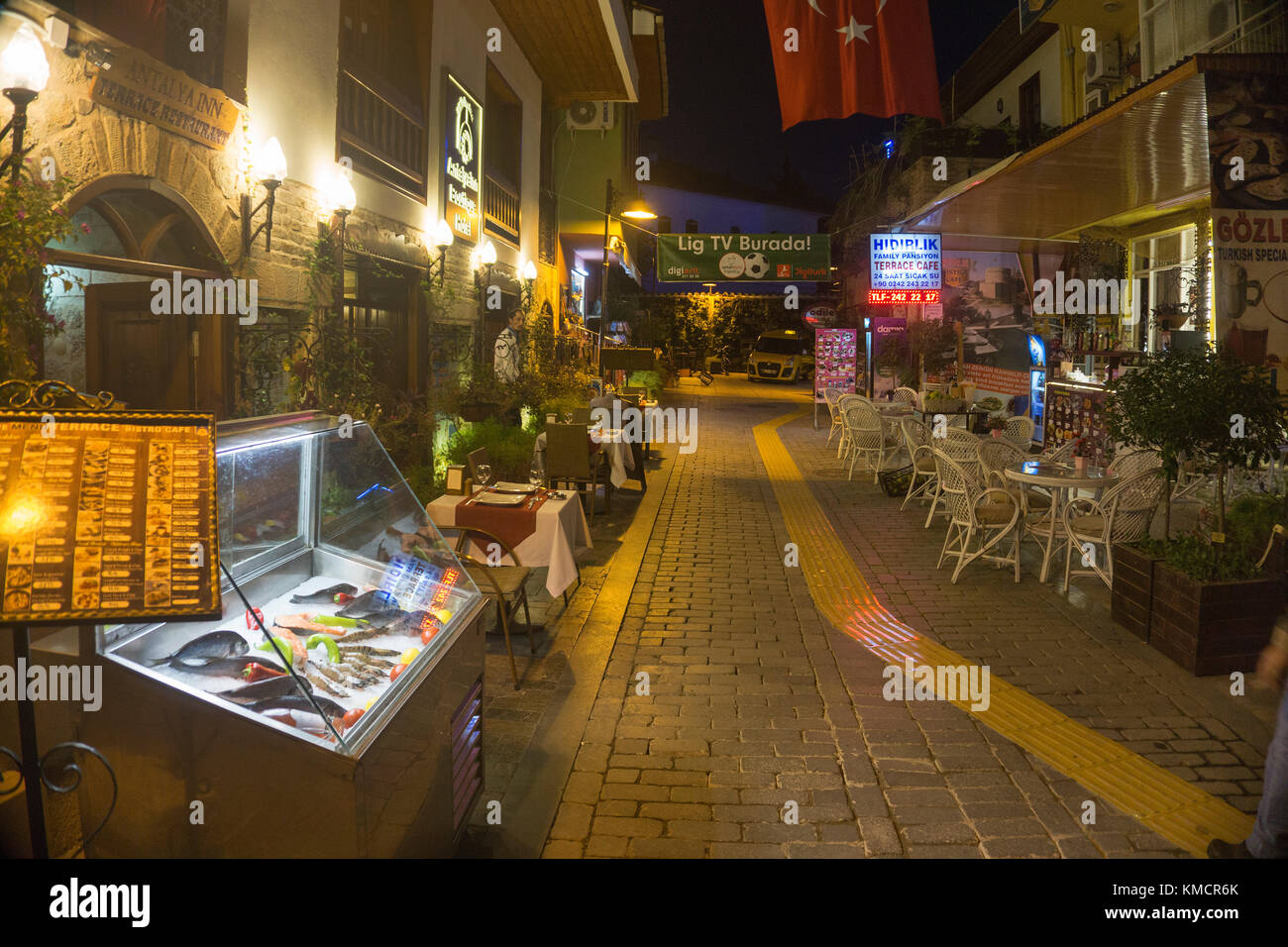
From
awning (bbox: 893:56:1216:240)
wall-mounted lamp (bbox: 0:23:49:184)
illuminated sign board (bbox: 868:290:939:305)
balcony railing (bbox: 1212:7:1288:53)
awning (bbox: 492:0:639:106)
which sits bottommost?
wall-mounted lamp (bbox: 0:23:49:184)

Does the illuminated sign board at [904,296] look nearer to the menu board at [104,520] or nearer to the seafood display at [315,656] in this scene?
the seafood display at [315,656]

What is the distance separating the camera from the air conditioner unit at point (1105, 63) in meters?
15.2

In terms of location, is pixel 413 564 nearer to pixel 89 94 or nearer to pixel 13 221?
pixel 13 221

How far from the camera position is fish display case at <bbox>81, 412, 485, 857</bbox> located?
232 cm

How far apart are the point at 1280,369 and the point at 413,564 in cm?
649

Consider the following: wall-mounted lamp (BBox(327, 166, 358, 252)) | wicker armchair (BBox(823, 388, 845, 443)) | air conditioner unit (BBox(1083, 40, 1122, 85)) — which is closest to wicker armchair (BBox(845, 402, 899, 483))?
wicker armchair (BBox(823, 388, 845, 443))

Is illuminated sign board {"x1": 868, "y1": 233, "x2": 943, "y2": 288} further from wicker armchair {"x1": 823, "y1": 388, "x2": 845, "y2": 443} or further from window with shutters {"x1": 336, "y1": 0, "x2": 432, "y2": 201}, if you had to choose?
window with shutters {"x1": 336, "y1": 0, "x2": 432, "y2": 201}

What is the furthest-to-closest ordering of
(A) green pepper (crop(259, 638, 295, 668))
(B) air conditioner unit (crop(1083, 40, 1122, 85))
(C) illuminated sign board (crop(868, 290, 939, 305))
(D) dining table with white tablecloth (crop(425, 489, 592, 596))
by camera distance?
(C) illuminated sign board (crop(868, 290, 939, 305)) < (B) air conditioner unit (crop(1083, 40, 1122, 85)) < (D) dining table with white tablecloth (crop(425, 489, 592, 596)) < (A) green pepper (crop(259, 638, 295, 668))

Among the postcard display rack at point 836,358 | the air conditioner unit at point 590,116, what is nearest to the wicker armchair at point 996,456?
the postcard display rack at point 836,358

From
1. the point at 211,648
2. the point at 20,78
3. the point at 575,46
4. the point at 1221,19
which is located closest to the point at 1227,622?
the point at 211,648
